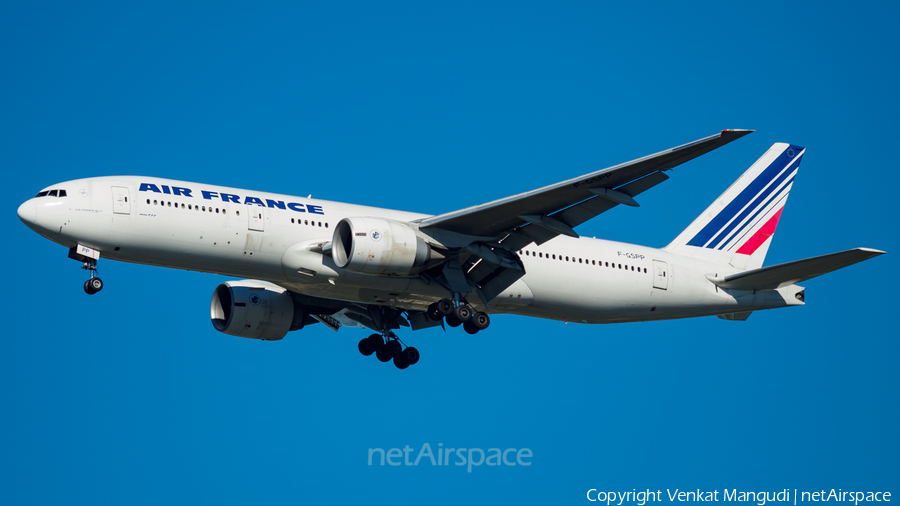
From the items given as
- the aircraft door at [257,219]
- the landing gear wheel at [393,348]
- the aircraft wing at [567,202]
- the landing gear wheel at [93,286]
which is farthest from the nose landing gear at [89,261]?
the landing gear wheel at [393,348]

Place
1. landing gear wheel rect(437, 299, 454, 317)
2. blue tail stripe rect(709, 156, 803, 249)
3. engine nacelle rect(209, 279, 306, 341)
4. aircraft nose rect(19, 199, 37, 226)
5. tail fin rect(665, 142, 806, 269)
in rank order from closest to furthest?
aircraft nose rect(19, 199, 37, 226) < landing gear wheel rect(437, 299, 454, 317) < engine nacelle rect(209, 279, 306, 341) < tail fin rect(665, 142, 806, 269) < blue tail stripe rect(709, 156, 803, 249)

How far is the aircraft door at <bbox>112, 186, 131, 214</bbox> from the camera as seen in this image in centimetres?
2861

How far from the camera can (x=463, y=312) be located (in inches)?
1252

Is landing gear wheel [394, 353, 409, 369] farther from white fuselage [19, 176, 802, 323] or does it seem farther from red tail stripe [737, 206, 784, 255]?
red tail stripe [737, 206, 784, 255]

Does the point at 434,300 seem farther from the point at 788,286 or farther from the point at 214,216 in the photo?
the point at 788,286

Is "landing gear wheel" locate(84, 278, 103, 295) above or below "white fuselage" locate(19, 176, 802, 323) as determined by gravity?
below

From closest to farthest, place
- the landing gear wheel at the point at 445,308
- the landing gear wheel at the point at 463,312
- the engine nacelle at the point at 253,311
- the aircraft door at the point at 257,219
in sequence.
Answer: the aircraft door at the point at 257,219, the landing gear wheel at the point at 463,312, the landing gear wheel at the point at 445,308, the engine nacelle at the point at 253,311

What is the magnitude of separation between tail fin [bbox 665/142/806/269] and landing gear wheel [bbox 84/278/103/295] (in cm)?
2014

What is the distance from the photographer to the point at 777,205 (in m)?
39.4

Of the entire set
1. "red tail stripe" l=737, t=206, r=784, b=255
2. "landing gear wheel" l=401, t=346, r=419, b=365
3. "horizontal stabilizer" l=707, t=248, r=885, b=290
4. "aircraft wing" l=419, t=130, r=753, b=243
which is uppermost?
"red tail stripe" l=737, t=206, r=784, b=255

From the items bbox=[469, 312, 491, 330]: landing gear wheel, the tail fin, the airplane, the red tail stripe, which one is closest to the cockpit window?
the airplane

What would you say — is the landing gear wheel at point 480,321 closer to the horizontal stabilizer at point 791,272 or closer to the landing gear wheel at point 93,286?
the horizontal stabilizer at point 791,272

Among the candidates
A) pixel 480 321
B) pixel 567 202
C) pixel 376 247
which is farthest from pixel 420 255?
pixel 567 202

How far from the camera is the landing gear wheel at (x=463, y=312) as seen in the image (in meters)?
31.8
